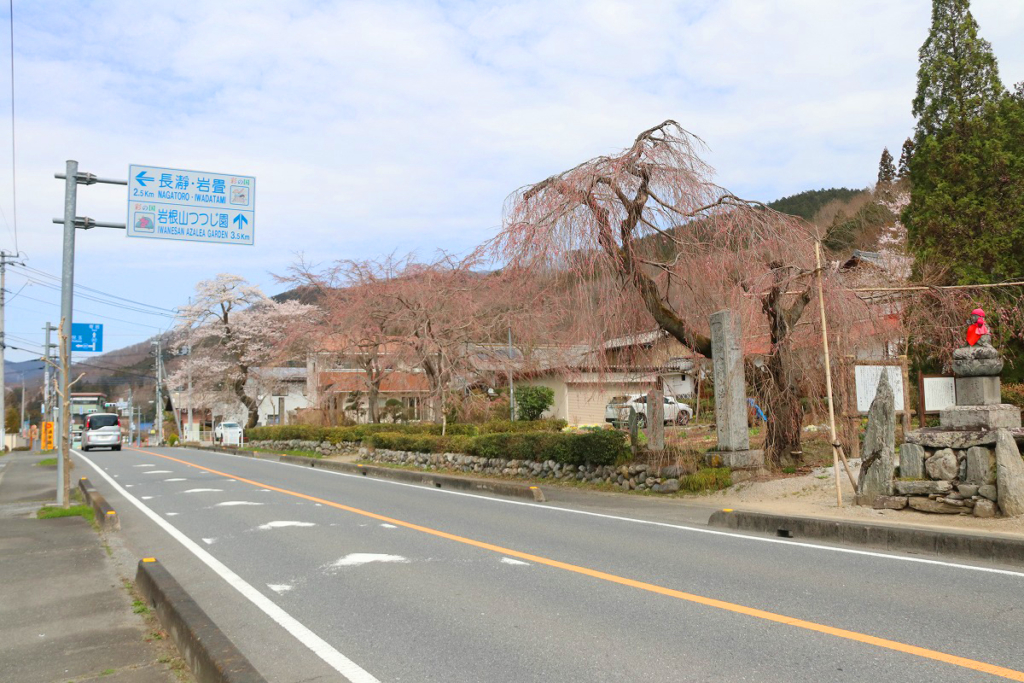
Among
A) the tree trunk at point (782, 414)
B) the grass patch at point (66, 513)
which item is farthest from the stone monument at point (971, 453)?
the grass patch at point (66, 513)

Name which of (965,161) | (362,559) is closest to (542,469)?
(362,559)

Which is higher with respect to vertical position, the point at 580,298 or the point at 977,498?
the point at 580,298

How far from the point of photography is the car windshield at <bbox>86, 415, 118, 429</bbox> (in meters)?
45.1

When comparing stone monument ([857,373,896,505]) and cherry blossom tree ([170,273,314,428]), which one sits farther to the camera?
cherry blossom tree ([170,273,314,428])

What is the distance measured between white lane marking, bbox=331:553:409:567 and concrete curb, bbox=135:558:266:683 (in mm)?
1936

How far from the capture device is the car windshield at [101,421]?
1777 inches

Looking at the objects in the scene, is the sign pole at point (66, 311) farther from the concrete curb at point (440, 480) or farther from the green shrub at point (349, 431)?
the green shrub at point (349, 431)

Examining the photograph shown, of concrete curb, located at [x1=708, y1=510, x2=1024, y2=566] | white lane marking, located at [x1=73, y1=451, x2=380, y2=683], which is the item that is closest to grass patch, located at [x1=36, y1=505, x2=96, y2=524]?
white lane marking, located at [x1=73, y1=451, x2=380, y2=683]

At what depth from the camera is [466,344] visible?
25516mm

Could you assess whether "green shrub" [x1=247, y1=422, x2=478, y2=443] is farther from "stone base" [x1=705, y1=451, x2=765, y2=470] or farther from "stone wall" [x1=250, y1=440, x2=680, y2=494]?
"stone base" [x1=705, y1=451, x2=765, y2=470]

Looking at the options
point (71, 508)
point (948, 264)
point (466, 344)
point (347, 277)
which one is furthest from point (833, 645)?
point (347, 277)

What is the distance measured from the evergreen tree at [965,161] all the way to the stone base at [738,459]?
25.9 ft

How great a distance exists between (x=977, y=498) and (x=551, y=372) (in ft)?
72.1

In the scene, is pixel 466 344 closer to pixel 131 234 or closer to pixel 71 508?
pixel 131 234
